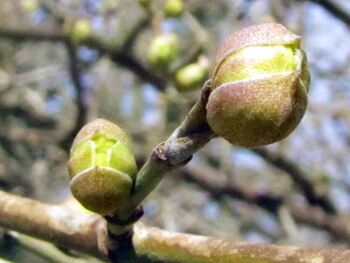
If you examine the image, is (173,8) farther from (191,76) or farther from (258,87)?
(258,87)

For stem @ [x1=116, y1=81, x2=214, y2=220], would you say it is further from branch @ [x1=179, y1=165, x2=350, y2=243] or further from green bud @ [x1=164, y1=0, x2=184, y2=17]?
branch @ [x1=179, y1=165, x2=350, y2=243]

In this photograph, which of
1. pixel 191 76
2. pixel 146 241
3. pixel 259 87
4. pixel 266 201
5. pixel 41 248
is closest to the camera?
pixel 259 87

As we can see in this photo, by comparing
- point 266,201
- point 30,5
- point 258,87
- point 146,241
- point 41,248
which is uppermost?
point 258,87

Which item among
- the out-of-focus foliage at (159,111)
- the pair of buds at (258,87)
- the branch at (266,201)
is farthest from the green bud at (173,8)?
the pair of buds at (258,87)

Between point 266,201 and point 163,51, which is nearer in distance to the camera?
point 163,51

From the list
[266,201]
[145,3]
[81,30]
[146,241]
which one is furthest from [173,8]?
[146,241]

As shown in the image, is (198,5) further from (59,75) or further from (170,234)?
(170,234)
